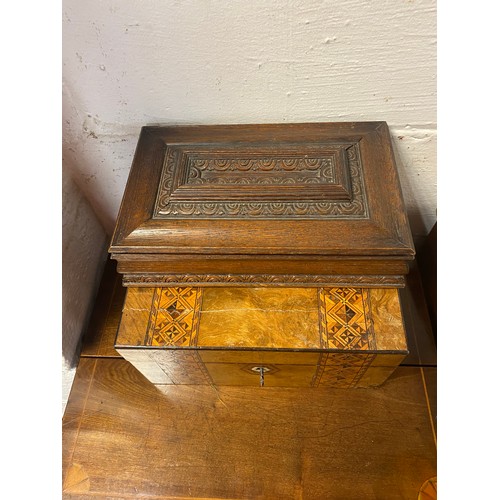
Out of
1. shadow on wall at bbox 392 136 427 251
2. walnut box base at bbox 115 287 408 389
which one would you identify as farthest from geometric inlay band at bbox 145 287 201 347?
shadow on wall at bbox 392 136 427 251

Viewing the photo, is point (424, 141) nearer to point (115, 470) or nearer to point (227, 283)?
point (227, 283)

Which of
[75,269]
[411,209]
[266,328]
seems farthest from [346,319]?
[75,269]

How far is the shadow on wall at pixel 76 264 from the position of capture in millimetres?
852

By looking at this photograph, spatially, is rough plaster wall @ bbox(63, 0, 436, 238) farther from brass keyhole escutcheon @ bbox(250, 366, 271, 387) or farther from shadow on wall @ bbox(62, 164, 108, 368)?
brass keyhole escutcheon @ bbox(250, 366, 271, 387)

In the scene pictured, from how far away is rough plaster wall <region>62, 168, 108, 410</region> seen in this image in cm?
85

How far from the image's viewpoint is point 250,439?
2.45 ft

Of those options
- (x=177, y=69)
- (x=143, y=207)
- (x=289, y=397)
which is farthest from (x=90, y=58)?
(x=289, y=397)

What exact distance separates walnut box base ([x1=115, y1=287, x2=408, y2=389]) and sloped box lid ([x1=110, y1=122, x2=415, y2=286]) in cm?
3

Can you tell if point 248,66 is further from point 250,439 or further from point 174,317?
point 250,439

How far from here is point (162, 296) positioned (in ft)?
2.13

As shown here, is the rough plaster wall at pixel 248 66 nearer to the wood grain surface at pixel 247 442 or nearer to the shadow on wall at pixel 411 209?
the shadow on wall at pixel 411 209

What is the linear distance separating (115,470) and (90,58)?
73 centimetres

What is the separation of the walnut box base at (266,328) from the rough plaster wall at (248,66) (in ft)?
1.05

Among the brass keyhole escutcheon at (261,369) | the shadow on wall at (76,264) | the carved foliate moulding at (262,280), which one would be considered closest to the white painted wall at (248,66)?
the shadow on wall at (76,264)
